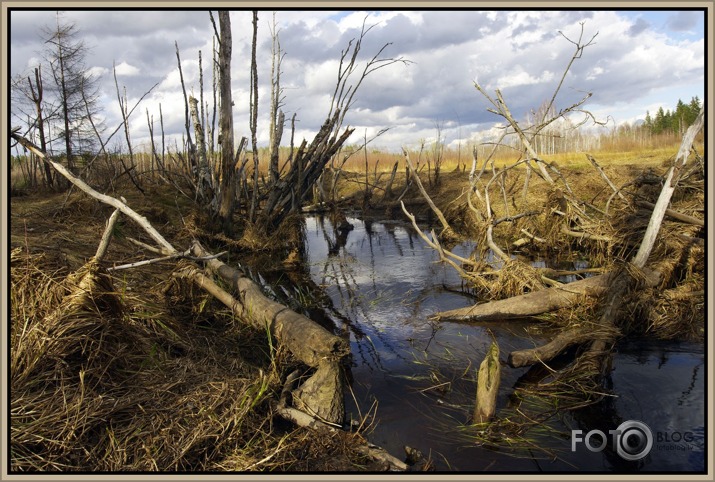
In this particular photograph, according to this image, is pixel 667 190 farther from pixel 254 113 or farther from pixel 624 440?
pixel 254 113

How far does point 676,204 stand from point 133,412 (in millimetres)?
7101

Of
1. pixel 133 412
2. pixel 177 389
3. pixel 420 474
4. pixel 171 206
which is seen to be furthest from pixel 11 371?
pixel 171 206

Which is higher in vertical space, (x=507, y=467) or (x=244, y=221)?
(x=244, y=221)

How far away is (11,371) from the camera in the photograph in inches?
134

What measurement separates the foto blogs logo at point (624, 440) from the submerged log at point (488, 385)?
0.61 metres

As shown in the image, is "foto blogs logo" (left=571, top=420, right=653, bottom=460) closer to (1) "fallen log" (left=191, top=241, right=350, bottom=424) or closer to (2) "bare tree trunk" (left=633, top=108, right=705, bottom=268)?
(1) "fallen log" (left=191, top=241, right=350, bottom=424)

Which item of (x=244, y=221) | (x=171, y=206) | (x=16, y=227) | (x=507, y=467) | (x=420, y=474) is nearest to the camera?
(x=420, y=474)

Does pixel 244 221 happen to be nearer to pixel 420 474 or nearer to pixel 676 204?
pixel 676 204

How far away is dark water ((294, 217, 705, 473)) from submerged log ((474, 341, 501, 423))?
17cm

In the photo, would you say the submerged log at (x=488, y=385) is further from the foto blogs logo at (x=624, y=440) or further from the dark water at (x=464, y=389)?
the foto blogs logo at (x=624, y=440)

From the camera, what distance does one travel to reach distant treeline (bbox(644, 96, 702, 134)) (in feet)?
146

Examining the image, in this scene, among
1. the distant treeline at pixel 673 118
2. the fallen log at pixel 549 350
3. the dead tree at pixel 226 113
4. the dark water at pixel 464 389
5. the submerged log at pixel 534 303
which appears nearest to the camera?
the dark water at pixel 464 389

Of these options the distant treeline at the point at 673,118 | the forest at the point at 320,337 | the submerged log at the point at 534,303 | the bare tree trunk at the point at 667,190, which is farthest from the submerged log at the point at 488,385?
the distant treeline at the point at 673,118

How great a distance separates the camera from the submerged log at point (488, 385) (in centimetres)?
364
